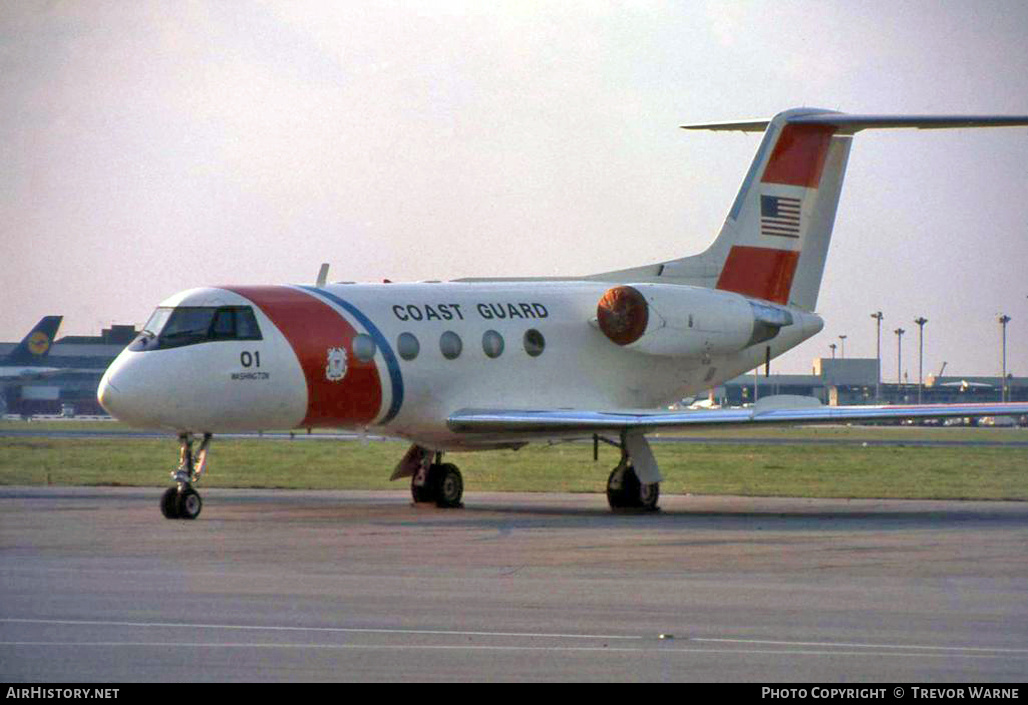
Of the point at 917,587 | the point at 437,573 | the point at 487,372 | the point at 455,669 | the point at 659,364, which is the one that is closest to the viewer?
the point at 455,669

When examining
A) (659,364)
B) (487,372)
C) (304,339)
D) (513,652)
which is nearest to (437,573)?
(513,652)

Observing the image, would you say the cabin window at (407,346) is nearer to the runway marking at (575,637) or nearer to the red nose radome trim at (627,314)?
the red nose radome trim at (627,314)

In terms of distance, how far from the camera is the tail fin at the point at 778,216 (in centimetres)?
3142

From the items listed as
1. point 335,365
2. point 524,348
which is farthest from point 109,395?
point 524,348

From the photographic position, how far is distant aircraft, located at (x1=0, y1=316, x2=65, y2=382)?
4847 inches

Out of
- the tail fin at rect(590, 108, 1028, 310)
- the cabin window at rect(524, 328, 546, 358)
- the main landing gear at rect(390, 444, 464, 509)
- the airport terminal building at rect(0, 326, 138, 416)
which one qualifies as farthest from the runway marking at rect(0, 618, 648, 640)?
the airport terminal building at rect(0, 326, 138, 416)

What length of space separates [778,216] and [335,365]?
10182mm

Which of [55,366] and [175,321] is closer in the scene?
[175,321]

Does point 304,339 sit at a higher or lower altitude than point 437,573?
higher

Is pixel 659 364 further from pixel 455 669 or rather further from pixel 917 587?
pixel 455 669

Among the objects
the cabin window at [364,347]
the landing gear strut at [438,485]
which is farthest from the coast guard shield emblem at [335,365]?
the landing gear strut at [438,485]

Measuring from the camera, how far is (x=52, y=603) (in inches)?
551

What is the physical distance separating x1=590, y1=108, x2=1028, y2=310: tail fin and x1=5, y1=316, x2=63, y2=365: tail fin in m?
99.4

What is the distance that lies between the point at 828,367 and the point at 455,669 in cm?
13884
